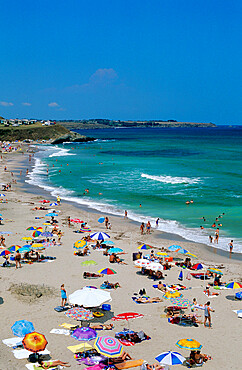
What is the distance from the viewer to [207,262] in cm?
2438

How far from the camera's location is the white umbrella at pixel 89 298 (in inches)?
568

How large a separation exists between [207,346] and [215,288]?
616 cm

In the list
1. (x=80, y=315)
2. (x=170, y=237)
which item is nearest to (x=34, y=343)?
(x=80, y=315)

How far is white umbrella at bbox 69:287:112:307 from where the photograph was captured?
14.4m

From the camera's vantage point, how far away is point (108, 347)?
11.6 metres

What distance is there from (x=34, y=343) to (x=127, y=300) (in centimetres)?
616

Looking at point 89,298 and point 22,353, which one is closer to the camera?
point 22,353

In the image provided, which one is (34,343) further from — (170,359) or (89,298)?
(170,359)

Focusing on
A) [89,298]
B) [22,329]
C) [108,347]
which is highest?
[89,298]

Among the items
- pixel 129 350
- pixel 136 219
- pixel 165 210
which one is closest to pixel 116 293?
pixel 129 350

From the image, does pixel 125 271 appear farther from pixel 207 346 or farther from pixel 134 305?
pixel 207 346

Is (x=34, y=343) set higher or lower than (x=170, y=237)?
lower

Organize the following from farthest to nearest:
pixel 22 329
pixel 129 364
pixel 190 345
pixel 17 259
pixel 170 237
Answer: pixel 170 237
pixel 17 259
pixel 22 329
pixel 190 345
pixel 129 364

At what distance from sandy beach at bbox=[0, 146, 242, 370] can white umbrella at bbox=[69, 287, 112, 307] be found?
1125mm
